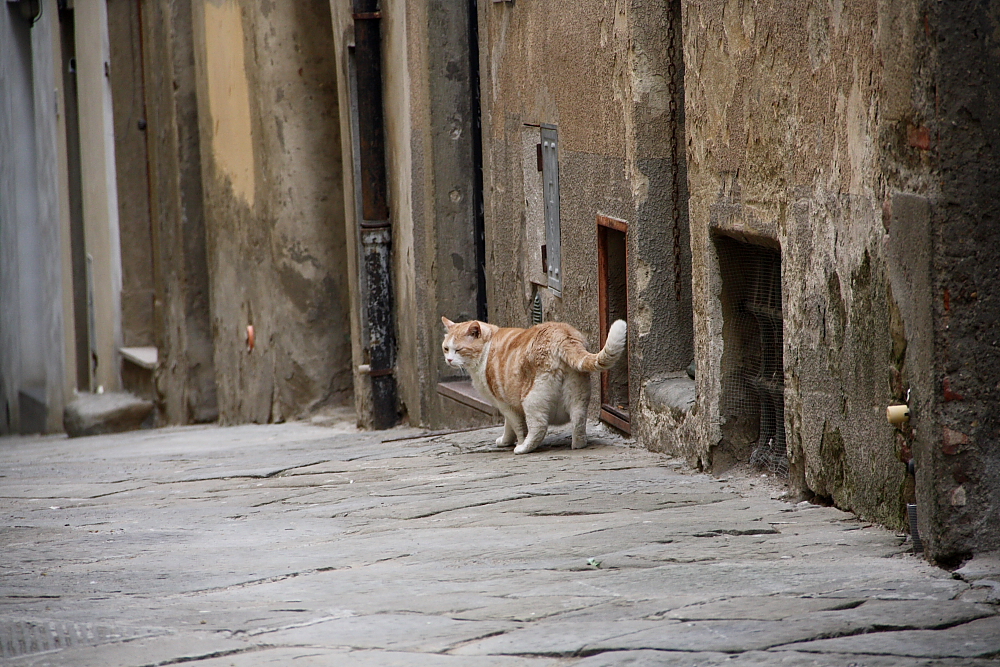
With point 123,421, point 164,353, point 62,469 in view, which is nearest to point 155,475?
point 62,469

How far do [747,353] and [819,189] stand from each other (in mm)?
1050

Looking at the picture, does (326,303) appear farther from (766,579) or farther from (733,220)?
(766,579)

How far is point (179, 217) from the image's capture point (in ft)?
37.7

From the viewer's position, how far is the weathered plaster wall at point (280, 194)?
32.9ft

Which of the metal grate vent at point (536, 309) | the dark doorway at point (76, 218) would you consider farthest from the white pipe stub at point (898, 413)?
the dark doorway at point (76, 218)

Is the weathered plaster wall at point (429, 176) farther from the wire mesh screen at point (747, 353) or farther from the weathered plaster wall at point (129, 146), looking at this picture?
the weathered plaster wall at point (129, 146)

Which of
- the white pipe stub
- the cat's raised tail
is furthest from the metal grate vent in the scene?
the white pipe stub

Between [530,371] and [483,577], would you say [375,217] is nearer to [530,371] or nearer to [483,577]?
[530,371]

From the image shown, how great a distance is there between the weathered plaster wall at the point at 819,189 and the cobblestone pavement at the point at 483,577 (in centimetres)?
28

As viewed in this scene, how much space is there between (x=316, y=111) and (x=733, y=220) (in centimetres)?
581

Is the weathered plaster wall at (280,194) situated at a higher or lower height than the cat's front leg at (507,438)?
higher

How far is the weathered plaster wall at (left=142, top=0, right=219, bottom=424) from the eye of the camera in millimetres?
11359

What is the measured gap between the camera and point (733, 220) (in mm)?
4969

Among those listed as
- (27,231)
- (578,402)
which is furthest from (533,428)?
(27,231)
